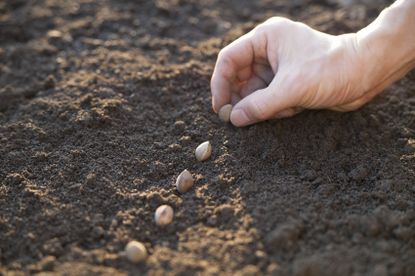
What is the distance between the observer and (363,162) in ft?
4.93

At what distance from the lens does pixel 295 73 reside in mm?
1461

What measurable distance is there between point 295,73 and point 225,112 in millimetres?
294

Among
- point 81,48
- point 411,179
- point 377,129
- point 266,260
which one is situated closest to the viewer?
point 266,260

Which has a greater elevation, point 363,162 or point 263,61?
point 263,61

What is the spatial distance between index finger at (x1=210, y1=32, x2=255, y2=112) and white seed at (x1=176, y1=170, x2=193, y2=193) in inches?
13.2

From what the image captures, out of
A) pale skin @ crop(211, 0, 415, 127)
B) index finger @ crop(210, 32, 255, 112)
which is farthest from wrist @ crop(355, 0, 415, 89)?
index finger @ crop(210, 32, 255, 112)

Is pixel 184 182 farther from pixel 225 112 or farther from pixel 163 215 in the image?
pixel 225 112

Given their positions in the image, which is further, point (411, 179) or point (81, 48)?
point (81, 48)

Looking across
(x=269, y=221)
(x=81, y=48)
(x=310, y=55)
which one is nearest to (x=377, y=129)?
(x=310, y=55)

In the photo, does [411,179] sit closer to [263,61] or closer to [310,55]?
[310,55]

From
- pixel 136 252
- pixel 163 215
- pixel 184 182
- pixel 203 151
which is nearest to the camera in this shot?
pixel 136 252

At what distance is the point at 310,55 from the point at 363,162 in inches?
15.0

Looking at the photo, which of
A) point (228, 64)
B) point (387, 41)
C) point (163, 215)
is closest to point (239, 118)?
point (228, 64)

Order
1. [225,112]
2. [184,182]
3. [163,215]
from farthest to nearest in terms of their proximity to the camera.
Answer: [225,112]
[184,182]
[163,215]
